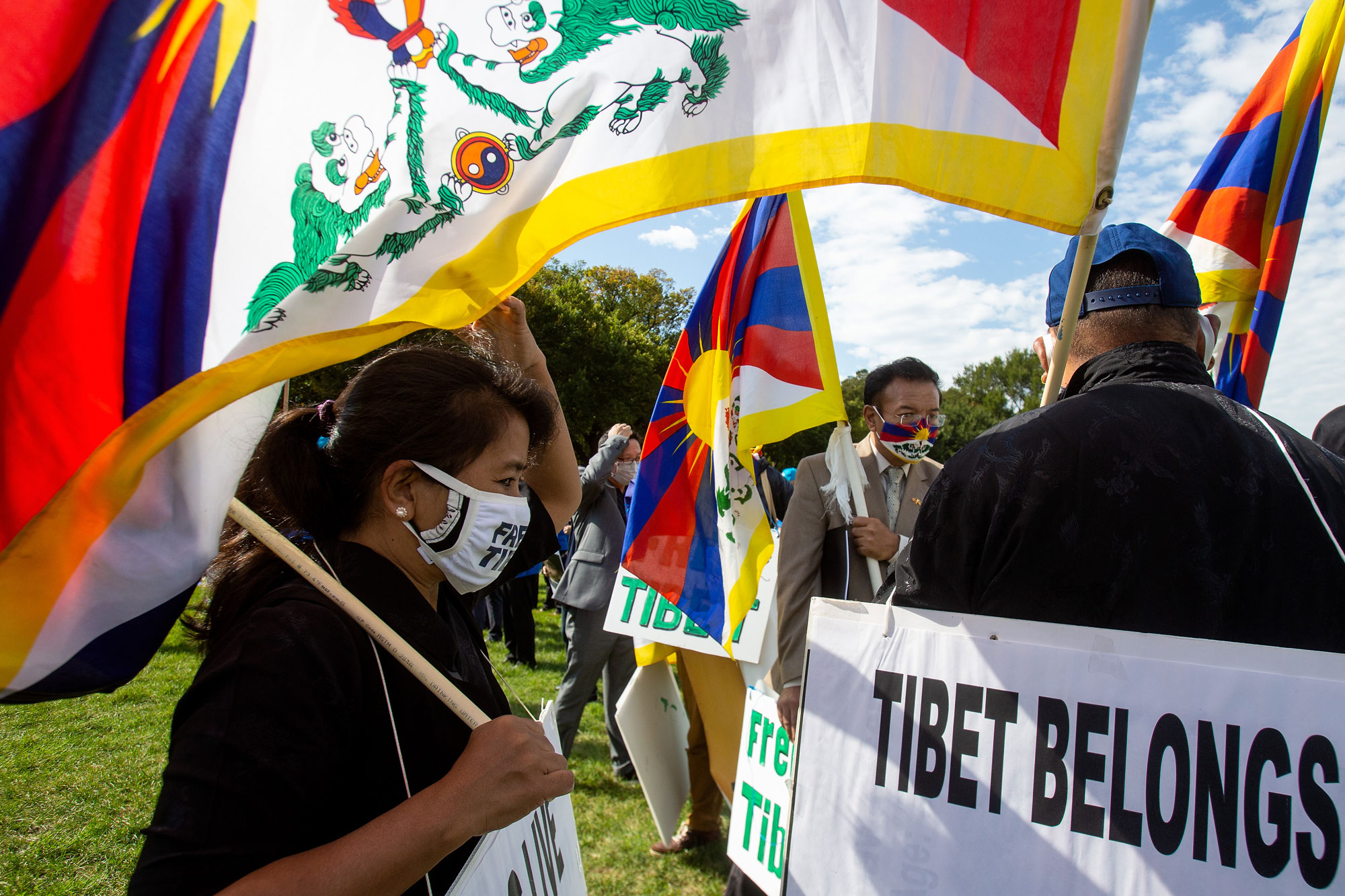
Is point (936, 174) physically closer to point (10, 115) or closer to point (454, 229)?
point (454, 229)

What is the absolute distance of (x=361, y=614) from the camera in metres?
1.43

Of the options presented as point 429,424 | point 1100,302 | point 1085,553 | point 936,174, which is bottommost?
point 1085,553

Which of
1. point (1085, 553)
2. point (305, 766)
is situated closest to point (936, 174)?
point (1085, 553)

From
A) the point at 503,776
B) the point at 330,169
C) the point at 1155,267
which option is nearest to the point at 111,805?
the point at 503,776

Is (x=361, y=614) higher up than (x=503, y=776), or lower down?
higher up

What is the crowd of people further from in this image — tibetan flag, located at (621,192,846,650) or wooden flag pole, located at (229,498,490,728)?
tibetan flag, located at (621,192,846,650)

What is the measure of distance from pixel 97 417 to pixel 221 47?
0.69 metres

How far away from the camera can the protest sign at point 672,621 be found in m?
4.05

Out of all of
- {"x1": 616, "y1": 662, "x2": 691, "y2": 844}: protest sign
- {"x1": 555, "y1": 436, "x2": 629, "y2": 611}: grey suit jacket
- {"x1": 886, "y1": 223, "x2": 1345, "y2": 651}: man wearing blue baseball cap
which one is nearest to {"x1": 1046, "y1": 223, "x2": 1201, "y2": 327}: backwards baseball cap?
{"x1": 886, "y1": 223, "x2": 1345, "y2": 651}: man wearing blue baseball cap

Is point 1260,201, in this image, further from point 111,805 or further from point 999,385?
point 999,385

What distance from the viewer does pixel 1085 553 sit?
1482 millimetres

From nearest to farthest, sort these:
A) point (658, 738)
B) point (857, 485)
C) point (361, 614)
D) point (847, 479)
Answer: point (361, 614)
point (857, 485)
point (847, 479)
point (658, 738)

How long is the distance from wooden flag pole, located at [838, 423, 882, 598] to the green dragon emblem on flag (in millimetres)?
1885

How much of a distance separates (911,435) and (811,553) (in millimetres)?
720
